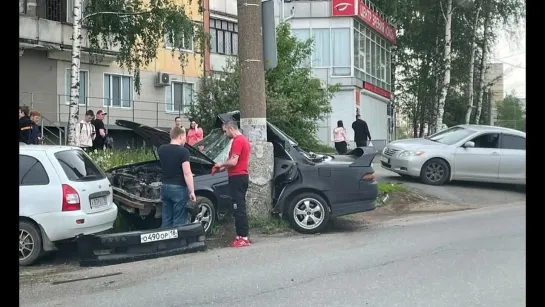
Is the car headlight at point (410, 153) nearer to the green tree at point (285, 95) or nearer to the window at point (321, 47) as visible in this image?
the green tree at point (285, 95)

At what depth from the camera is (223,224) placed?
10.7 meters

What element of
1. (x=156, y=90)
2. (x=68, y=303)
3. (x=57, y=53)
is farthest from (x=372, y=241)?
(x=156, y=90)

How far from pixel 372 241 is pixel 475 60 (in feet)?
99.9

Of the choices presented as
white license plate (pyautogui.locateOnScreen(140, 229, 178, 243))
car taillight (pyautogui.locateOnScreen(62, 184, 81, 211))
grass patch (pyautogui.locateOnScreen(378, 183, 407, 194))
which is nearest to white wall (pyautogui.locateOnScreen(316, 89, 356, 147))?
grass patch (pyautogui.locateOnScreen(378, 183, 407, 194))

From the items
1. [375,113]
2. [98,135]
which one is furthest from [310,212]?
[375,113]

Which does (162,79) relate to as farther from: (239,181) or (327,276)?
(327,276)

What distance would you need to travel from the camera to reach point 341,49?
104 feet

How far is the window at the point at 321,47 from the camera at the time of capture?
31469mm

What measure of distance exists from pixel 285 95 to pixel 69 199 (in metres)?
13.4
